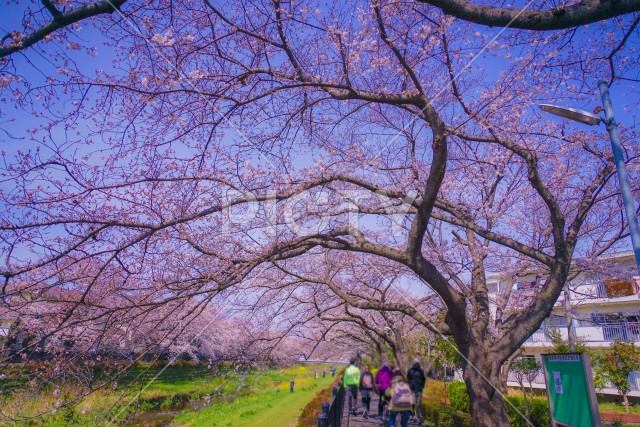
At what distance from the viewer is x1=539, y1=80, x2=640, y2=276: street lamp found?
502 centimetres

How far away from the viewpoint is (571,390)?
15.0ft

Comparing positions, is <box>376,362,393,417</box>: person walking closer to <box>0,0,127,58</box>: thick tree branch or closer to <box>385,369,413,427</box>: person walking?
<box>385,369,413,427</box>: person walking

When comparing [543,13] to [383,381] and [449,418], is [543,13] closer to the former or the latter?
[449,418]

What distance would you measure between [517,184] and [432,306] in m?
5.90

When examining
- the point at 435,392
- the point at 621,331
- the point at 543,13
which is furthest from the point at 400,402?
the point at 621,331

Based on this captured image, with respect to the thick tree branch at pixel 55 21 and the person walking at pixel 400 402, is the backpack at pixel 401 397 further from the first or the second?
the thick tree branch at pixel 55 21

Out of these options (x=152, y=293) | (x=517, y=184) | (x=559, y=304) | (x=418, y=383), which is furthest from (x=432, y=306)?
(x=559, y=304)

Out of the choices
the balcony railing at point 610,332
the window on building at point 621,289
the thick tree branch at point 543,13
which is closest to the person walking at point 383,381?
the thick tree branch at point 543,13

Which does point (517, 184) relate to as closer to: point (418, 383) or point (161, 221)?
point (418, 383)

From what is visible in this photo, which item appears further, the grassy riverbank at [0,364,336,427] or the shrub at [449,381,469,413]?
the shrub at [449,381,469,413]

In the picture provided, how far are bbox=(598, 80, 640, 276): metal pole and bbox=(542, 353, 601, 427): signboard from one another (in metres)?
1.37

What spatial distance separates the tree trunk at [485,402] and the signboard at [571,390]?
939mm

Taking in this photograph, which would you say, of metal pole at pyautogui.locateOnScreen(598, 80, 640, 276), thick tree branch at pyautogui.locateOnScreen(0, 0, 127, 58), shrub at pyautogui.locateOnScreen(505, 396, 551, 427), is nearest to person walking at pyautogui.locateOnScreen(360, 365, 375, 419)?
shrub at pyautogui.locateOnScreen(505, 396, 551, 427)

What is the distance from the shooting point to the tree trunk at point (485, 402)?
589cm
